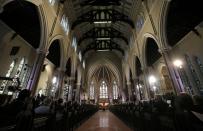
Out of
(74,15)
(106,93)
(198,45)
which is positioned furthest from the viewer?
(106,93)

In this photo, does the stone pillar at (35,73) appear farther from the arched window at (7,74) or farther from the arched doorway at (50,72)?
the arched doorway at (50,72)

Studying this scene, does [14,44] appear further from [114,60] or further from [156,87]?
[114,60]

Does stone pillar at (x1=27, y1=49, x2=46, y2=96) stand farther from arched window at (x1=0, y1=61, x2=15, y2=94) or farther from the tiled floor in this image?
arched window at (x1=0, y1=61, x2=15, y2=94)

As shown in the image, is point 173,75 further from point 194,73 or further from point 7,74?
point 7,74

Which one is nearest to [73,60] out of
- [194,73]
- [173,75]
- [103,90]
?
[173,75]

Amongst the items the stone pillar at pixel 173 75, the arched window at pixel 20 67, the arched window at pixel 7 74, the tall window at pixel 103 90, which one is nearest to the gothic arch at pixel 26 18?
the arched window at pixel 20 67

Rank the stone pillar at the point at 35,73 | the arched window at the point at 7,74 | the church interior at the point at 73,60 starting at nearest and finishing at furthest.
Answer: the church interior at the point at 73,60, the stone pillar at the point at 35,73, the arched window at the point at 7,74

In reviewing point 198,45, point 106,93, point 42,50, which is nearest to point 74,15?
point 42,50

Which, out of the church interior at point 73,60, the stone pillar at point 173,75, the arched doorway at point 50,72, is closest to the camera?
the church interior at point 73,60

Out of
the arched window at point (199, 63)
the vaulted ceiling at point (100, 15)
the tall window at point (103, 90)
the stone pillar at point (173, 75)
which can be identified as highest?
the vaulted ceiling at point (100, 15)

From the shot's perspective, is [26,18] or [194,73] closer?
[26,18]

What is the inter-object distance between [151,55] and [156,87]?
15.2ft

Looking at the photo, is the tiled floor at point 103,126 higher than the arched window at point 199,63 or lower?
lower

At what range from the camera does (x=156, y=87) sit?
16766mm
